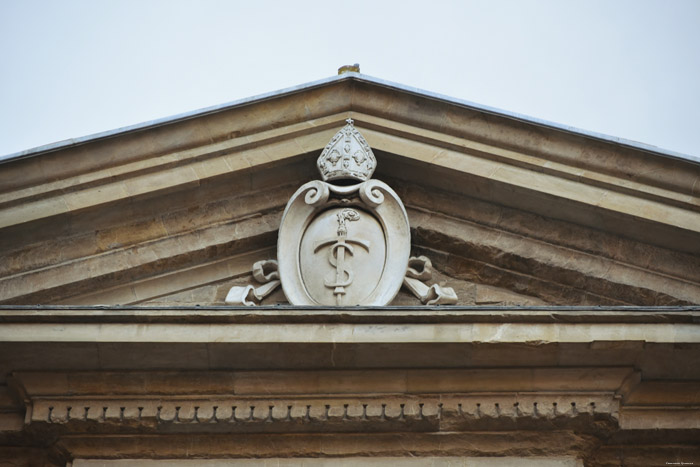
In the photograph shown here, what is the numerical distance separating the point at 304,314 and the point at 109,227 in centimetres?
204

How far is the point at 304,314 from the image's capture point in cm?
895

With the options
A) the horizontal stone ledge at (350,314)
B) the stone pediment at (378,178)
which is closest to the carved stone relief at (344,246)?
the stone pediment at (378,178)

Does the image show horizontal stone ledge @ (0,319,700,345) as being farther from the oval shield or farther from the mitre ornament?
the mitre ornament

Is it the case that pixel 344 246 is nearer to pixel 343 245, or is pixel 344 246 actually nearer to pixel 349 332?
pixel 343 245

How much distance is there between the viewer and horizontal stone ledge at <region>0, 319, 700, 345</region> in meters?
8.89

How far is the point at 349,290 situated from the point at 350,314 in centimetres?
70

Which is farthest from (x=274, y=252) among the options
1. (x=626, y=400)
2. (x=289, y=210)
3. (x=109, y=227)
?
(x=626, y=400)

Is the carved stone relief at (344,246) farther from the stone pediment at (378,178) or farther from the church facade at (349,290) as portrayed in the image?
the stone pediment at (378,178)

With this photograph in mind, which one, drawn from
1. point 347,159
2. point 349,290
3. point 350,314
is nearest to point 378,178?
point 347,159

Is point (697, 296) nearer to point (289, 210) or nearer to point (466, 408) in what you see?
point (466, 408)

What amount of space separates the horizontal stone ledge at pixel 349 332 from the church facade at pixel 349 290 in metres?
0.01

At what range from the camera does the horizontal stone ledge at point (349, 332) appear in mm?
8891

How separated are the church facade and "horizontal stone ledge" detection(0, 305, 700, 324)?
0.05 ft

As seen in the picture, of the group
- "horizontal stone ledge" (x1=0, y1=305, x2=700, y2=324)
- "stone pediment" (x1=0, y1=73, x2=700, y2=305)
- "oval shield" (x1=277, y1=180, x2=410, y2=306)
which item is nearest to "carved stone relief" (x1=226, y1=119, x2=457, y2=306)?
"oval shield" (x1=277, y1=180, x2=410, y2=306)
